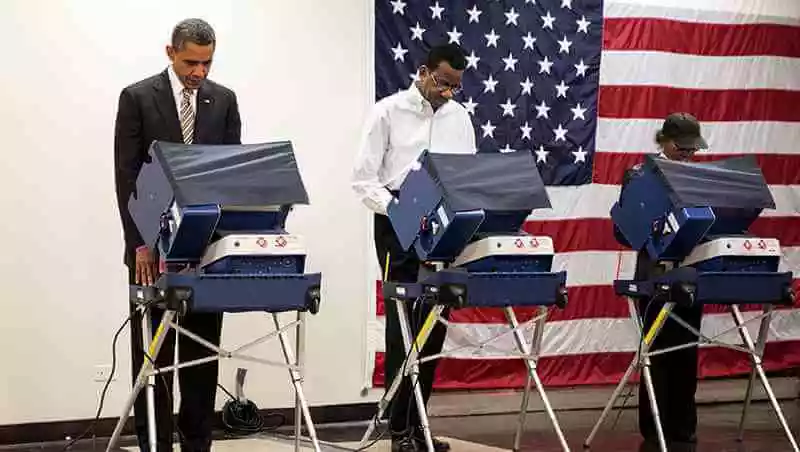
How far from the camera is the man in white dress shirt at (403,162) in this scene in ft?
14.9

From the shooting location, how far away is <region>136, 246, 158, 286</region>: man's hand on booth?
380 centimetres

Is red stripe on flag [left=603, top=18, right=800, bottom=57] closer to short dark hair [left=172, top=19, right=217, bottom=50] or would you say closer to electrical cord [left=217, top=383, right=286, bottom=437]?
electrical cord [left=217, top=383, right=286, bottom=437]

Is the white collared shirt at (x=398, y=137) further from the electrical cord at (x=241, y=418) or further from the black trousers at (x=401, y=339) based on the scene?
the electrical cord at (x=241, y=418)

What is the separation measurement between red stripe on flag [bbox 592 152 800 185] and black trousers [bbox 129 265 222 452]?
10.5 ft

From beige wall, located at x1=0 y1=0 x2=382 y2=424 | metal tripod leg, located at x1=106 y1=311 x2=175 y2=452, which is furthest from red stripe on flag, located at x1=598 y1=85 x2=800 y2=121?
metal tripod leg, located at x1=106 y1=311 x2=175 y2=452

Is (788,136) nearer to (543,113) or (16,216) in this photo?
(543,113)

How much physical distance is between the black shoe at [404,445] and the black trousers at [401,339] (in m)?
0.02

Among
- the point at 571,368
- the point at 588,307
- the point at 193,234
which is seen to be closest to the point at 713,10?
the point at 588,307

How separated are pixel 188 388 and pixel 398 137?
138 cm

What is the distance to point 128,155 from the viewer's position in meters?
4.01

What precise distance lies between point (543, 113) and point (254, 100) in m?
1.74

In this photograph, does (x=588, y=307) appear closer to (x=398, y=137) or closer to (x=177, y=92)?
(x=398, y=137)

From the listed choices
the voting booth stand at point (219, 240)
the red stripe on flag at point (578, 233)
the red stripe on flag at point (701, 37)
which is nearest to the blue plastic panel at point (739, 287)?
the voting booth stand at point (219, 240)

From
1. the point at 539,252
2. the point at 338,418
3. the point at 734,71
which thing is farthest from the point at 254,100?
the point at 734,71
